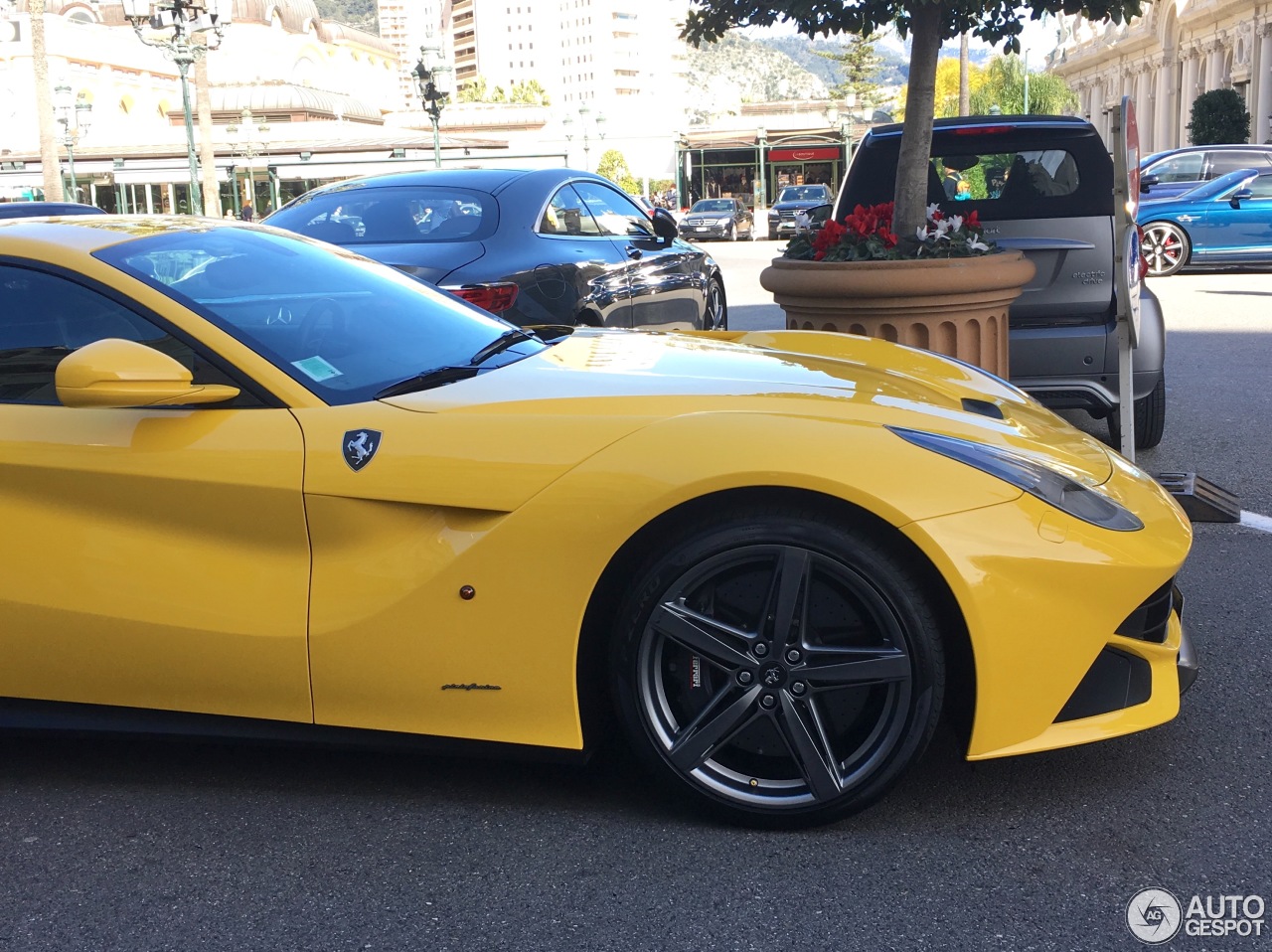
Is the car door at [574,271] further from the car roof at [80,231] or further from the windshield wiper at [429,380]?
the windshield wiper at [429,380]

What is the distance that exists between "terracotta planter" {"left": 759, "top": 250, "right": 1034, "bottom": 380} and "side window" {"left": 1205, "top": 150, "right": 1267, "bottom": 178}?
569 inches

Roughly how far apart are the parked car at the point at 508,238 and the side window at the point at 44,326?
132 inches

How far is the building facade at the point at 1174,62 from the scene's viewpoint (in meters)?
50.2

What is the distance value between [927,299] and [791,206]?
34856 mm

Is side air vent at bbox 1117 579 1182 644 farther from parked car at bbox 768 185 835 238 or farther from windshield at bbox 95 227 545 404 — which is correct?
parked car at bbox 768 185 835 238

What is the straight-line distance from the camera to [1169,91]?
65750 millimetres

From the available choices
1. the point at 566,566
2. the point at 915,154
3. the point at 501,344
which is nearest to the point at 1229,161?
the point at 915,154

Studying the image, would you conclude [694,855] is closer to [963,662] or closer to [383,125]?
[963,662]

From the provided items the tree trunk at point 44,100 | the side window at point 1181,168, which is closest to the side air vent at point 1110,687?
the side window at point 1181,168

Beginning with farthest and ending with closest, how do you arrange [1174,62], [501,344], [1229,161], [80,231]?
[1174,62], [1229,161], [501,344], [80,231]

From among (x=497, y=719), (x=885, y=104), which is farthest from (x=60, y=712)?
(x=885, y=104)

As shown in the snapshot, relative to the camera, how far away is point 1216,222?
1783 centimetres

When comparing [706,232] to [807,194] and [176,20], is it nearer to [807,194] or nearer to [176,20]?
[807,194]

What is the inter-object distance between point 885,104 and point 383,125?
44.6 metres
